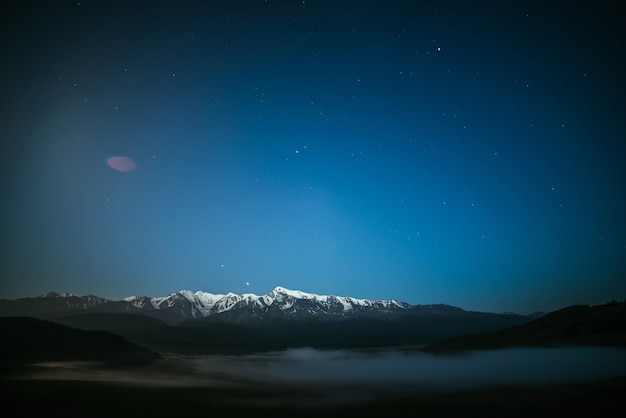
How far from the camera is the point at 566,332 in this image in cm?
9556

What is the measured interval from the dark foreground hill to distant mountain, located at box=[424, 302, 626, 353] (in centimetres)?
8954

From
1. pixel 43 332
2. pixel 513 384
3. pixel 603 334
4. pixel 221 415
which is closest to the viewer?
pixel 221 415

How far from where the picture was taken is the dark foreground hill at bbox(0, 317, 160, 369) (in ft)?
276

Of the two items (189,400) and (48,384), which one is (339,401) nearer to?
(189,400)

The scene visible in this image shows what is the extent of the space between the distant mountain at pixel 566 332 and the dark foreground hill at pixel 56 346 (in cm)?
8954

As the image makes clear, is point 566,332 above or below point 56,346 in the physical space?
above

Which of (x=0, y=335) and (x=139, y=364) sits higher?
(x=0, y=335)

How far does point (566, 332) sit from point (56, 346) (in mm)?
125188

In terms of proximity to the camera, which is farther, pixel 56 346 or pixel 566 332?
pixel 566 332

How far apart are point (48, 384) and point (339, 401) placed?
40.9 meters

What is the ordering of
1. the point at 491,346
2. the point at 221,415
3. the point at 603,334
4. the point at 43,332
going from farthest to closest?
1. the point at 491,346
2. the point at 43,332
3. the point at 603,334
4. the point at 221,415

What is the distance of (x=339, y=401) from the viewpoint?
50531 mm

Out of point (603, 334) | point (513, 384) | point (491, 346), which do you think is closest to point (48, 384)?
point (513, 384)

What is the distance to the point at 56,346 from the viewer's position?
9131cm
